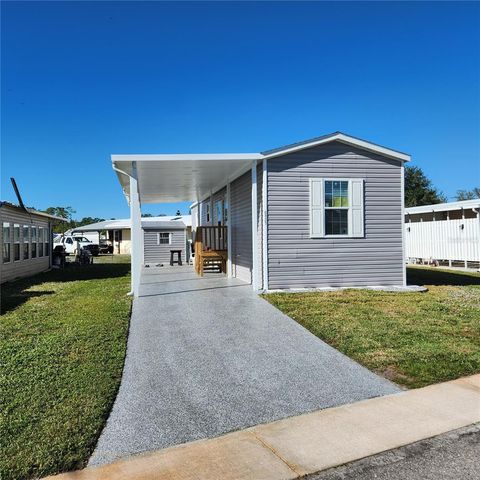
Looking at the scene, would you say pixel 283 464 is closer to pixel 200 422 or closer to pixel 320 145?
pixel 200 422

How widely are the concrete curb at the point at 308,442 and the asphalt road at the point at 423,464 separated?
2.7 inches

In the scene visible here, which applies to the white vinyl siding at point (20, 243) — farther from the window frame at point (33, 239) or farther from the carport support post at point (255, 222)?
the carport support post at point (255, 222)

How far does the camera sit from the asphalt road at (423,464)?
2.55 meters

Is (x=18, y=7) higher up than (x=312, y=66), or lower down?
lower down

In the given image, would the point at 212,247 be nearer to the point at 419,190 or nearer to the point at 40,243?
the point at 40,243

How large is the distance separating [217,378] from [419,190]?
44.3 meters

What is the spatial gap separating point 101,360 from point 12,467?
2.12 m

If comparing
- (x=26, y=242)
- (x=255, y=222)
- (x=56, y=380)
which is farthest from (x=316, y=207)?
(x=26, y=242)

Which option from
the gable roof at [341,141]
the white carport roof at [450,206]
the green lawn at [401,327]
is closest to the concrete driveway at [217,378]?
the green lawn at [401,327]

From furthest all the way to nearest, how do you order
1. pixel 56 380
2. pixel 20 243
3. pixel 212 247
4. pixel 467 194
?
pixel 467 194, pixel 20 243, pixel 212 247, pixel 56 380

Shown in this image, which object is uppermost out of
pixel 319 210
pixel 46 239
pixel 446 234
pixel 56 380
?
pixel 319 210

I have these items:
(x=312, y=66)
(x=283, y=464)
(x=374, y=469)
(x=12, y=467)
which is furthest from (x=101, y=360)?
(x=312, y=66)

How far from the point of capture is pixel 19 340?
5.67 meters

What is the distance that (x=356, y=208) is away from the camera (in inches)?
377
